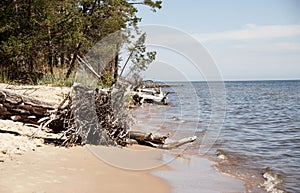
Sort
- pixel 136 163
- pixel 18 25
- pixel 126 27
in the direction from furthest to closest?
pixel 126 27 → pixel 18 25 → pixel 136 163

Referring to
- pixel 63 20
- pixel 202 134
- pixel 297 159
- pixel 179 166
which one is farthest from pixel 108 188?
pixel 63 20

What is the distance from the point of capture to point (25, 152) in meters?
6.86

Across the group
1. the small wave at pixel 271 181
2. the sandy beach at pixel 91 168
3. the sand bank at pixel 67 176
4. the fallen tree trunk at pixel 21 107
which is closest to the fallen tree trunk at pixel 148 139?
the sandy beach at pixel 91 168

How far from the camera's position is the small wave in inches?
257

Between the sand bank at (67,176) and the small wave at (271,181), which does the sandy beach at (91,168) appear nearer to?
the sand bank at (67,176)

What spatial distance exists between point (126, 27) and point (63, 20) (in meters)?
4.51

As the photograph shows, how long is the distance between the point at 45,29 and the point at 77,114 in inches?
238

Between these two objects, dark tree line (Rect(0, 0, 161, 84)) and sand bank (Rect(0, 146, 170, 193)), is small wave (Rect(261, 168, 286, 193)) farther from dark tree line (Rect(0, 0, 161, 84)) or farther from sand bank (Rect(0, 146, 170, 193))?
dark tree line (Rect(0, 0, 161, 84))

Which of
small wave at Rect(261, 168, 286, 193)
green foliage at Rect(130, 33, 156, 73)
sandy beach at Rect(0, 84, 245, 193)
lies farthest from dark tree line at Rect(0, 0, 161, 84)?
small wave at Rect(261, 168, 286, 193)

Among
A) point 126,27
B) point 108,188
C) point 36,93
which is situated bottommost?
point 108,188

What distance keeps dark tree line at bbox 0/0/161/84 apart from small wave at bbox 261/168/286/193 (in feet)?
24.9

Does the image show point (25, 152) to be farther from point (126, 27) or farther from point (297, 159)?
point (126, 27)

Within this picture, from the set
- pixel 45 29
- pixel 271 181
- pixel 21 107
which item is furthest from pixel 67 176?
pixel 45 29

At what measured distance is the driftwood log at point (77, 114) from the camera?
805 cm
